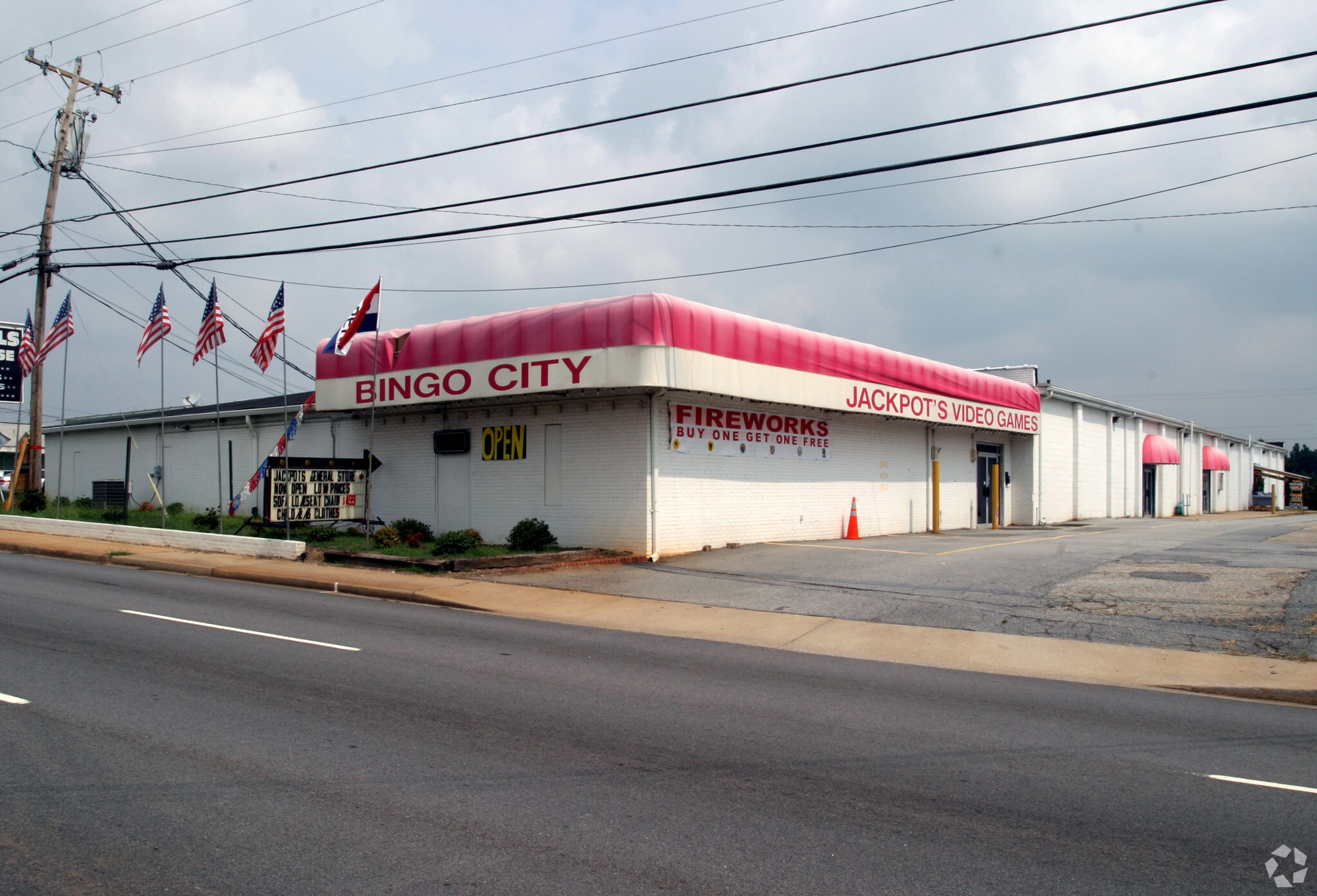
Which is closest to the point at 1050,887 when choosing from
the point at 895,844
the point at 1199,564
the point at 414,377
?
the point at 895,844

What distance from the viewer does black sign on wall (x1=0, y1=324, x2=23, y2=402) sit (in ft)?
100.0

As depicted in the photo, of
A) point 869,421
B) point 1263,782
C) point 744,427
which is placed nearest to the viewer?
point 1263,782

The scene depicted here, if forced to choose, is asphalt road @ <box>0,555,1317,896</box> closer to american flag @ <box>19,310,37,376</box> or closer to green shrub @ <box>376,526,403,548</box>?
green shrub @ <box>376,526,403,548</box>

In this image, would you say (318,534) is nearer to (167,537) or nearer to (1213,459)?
(167,537)

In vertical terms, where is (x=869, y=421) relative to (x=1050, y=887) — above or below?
above

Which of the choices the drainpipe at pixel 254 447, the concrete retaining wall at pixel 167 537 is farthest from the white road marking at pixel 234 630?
the drainpipe at pixel 254 447

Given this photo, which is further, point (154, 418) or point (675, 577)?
point (154, 418)

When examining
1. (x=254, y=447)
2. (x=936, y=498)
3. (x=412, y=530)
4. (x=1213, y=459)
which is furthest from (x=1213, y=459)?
(x=254, y=447)

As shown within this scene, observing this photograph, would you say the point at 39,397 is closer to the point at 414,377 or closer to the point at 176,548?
the point at 176,548

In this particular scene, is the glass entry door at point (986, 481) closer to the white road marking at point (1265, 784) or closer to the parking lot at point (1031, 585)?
the parking lot at point (1031, 585)

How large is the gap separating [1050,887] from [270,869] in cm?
372

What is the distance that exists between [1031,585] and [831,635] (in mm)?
4665

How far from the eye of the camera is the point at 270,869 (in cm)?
429

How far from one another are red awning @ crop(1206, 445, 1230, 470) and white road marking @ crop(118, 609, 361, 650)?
53448 millimetres
